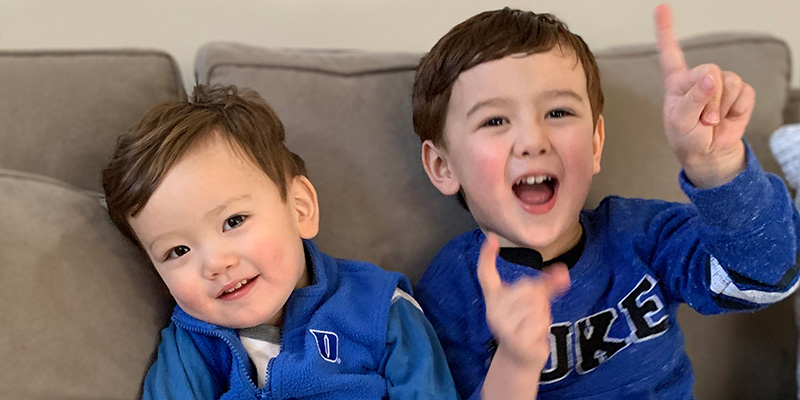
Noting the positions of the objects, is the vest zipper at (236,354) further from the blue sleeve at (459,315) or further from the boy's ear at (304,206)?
the blue sleeve at (459,315)

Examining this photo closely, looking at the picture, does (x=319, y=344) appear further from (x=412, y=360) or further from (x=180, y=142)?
(x=180, y=142)

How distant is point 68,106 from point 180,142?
33 centimetres

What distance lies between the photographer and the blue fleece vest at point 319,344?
828 mm

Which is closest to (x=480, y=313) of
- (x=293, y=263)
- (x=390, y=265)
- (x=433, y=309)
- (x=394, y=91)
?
(x=433, y=309)

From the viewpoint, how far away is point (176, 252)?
0.83 m

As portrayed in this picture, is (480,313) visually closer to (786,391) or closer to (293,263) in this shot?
(293,263)

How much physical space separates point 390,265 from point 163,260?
0.39 meters

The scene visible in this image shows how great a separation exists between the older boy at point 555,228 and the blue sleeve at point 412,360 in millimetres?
84

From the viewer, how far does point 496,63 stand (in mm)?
928

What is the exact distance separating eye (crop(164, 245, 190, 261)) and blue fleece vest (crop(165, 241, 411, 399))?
88 mm

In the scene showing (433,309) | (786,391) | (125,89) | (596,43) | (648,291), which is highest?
(596,43)

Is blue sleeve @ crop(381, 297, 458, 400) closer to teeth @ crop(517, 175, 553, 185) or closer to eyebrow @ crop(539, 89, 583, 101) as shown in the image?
teeth @ crop(517, 175, 553, 185)

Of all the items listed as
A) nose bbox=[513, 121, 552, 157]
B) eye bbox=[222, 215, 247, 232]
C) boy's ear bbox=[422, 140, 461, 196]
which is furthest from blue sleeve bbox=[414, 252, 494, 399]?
eye bbox=[222, 215, 247, 232]

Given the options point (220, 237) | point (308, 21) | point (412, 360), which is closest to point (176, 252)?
point (220, 237)
